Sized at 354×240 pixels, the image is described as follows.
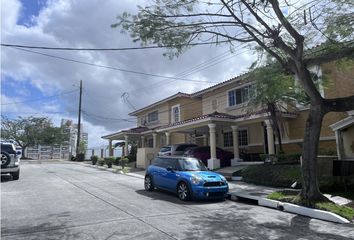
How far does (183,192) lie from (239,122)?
11.7 m

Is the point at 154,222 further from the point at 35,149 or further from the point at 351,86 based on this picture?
the point at 35,149

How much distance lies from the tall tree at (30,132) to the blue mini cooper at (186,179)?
158 ft

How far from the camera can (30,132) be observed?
57969 millimetres

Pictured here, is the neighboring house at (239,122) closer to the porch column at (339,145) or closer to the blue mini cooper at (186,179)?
the porch column at (339,145)

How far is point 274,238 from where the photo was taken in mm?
7426

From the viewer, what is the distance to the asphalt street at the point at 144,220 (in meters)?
7.57

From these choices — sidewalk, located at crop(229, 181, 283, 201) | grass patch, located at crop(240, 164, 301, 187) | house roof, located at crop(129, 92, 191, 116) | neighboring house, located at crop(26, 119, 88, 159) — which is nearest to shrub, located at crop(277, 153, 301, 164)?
grass patch, located at crop(240, 164, 301, 187)

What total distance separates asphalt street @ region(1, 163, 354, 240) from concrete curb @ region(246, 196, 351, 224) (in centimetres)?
31

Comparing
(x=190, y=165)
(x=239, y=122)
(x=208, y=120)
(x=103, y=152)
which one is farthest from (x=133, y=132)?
(x=190, y=165)

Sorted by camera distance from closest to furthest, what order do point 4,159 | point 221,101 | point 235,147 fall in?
1. point 4,159
2. point 235,147
3. point 221,101

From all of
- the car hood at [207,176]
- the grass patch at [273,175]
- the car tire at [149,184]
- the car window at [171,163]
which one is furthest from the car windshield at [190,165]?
the grass patch at [273,175]

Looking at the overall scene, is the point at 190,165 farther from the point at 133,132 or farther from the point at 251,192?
the point at 133,132

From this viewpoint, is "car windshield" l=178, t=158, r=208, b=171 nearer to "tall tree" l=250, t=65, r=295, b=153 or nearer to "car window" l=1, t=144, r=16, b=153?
"tall tree" l=250, t=65, r=295, b=153

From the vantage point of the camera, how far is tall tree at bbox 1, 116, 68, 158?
5741 cm
